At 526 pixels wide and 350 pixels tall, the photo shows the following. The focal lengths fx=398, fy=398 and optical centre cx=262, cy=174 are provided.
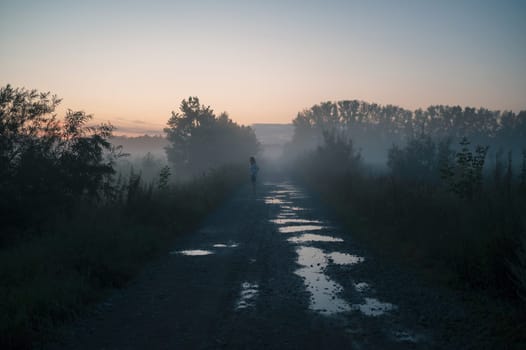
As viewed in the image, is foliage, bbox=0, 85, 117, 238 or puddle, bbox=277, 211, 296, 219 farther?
puddle, bbox=277, 211, 296, 219

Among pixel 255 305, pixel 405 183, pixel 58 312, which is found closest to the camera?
pixel 58 312

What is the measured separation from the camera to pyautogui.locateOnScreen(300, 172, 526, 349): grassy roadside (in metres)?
5.42

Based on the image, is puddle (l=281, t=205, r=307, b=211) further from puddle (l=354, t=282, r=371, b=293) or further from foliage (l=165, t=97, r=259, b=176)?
foliage (l=165, t=97, r=259, b=176)

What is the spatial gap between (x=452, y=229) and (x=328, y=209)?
8.54 metres

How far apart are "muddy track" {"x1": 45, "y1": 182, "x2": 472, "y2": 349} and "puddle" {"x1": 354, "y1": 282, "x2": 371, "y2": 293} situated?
18 millimetres

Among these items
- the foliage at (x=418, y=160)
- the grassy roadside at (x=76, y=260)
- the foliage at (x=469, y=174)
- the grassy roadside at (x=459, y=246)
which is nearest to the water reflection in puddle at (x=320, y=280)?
the grassy roadside at (x=459, y=246)

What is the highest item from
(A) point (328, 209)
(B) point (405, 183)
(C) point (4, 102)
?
(C) point (4, 102)

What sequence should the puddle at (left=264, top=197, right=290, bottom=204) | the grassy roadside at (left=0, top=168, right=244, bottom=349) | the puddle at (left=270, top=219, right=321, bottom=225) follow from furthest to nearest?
the puddle at (left=264, top=197, right=290, bottom=204) → the puddle at (left=270, top=219, right=321, bottom=225) → the grassy roadside at (left=0, top=168, right=244, bottom=349)

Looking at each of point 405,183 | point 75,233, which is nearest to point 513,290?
point 75,233

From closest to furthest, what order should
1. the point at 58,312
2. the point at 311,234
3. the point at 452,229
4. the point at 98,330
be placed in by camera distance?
the point at 98,330
the point at 58,312
the point at 452,229
the point at 311,234

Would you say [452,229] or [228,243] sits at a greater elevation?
[452,229]

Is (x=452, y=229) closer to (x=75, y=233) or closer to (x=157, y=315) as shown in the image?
(x=157, y=315)

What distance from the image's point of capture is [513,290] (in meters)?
6.56

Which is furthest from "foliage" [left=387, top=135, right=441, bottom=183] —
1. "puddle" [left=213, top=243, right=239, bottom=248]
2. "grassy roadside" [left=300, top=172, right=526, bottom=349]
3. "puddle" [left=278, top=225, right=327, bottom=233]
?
"puddle" [left=213, top=243, right=239, bottom=248]
